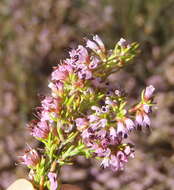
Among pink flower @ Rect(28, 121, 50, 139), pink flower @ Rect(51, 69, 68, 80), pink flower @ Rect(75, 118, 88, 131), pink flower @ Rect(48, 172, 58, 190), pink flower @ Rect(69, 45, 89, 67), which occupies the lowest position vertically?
pink flower @ Rect(48, 172, 58, 190)

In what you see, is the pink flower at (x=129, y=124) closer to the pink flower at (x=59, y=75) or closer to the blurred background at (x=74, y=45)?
the pink flower at (x=59, y=75)

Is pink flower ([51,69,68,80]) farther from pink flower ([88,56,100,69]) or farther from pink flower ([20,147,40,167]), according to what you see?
pink flower ([20,147,40,167])

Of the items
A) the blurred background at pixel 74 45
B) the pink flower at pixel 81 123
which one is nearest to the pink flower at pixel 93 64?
the pink flower at pixel 81 123

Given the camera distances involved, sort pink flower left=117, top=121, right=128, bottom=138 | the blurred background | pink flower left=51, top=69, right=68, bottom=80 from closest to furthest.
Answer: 1. pink flower left=117, top=121, right=128, bottom=138
2. pink flower left=51, top=69, right=68, bottom=80
3. the blurred background

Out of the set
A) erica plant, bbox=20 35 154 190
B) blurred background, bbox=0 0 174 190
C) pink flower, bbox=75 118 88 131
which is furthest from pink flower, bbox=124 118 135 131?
blurred background, bbox=0 0 174 190

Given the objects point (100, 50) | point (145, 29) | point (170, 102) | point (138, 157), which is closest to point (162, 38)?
point (145, 29)

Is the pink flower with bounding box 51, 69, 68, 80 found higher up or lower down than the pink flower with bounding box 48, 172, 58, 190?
higher up

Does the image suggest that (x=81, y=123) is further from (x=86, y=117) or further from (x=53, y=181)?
(x=53, y=181)

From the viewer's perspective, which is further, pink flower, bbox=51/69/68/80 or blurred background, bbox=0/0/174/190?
blurred background, bbox=0/0/174/190
